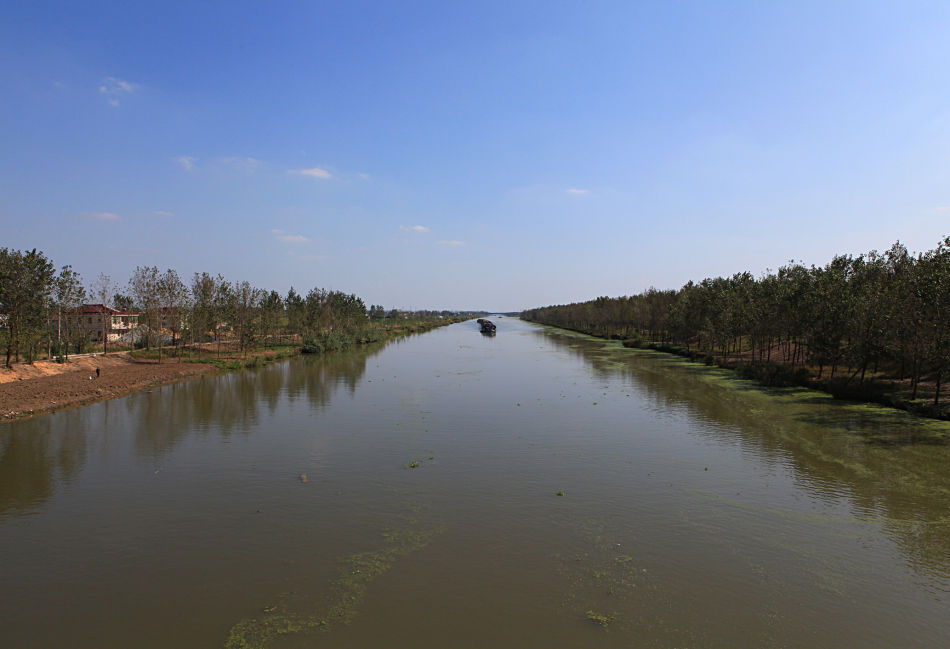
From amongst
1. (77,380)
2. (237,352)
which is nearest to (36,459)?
(77,380)

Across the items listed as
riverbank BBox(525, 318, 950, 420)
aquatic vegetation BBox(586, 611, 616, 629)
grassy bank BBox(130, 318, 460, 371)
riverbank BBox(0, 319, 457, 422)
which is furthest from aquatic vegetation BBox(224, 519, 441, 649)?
grassy bank BBox(130, 318, 460, 371)

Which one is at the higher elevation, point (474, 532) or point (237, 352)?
point (237, 352)

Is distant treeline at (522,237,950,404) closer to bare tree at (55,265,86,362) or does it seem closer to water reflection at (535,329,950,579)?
water reflection at (535,329,950,579)

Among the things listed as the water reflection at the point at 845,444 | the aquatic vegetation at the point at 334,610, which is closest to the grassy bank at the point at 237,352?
the water reflection at the point at 845,444

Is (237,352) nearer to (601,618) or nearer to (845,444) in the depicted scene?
(601,618)

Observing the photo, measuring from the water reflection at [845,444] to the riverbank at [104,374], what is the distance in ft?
110

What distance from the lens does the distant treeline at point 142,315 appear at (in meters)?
34.3

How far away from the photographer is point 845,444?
1977 centimetres

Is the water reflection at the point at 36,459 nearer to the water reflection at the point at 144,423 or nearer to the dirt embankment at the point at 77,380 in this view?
the water reflection at the point at 144,423

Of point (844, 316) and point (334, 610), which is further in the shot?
point (844, 316)

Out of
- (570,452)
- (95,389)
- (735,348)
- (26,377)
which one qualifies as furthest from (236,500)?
(735,348)

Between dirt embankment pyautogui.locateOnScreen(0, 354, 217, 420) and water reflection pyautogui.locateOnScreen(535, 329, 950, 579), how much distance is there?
109 ft

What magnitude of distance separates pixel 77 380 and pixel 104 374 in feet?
13.9

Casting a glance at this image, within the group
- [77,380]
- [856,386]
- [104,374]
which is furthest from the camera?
[104,374]
